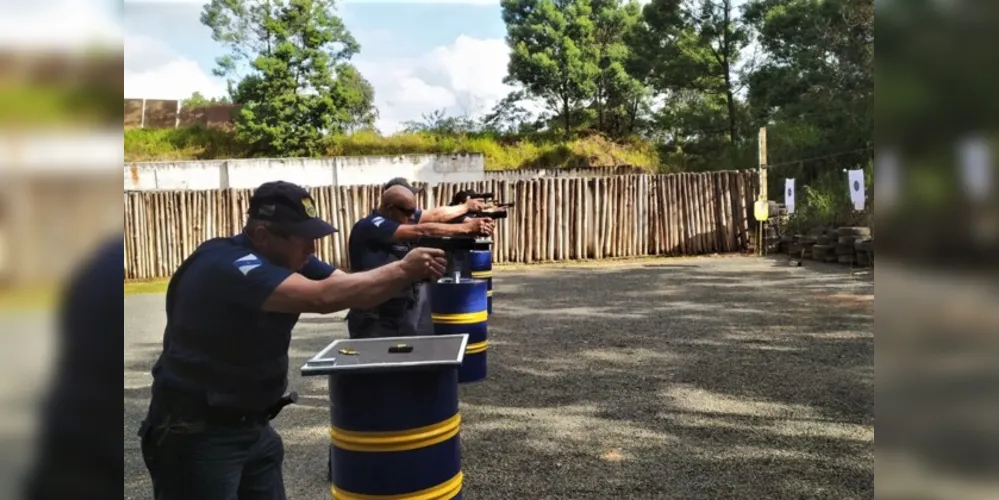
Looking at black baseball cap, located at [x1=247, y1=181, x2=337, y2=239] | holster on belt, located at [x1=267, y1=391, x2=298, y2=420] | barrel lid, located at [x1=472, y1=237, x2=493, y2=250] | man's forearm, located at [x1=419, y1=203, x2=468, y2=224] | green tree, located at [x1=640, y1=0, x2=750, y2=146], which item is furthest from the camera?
green tree, located at [x1=640, y1=0, x2=750, y2=146]

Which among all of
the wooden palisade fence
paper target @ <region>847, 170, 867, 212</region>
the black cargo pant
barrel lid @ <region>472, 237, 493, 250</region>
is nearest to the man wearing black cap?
the black cargo pant

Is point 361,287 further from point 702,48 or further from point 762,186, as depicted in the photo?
point 702,48

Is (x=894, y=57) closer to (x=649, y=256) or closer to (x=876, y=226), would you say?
(x=876, y=226)

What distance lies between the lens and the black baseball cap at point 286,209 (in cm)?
246

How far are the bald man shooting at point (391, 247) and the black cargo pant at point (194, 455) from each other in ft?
6.09

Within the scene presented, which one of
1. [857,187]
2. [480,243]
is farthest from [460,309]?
[857,187]

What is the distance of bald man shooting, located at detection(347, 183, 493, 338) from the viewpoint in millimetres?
4473

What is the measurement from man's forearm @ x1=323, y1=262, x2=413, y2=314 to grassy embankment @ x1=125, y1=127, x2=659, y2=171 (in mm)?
25482

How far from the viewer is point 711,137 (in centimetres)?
2675

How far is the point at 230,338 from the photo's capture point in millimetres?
2379

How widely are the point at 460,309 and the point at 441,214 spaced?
828 mm

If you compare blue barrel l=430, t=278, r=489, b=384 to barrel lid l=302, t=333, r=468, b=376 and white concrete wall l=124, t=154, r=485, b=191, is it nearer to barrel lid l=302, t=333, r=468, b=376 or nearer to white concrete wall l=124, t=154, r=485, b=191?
→ barrel lid l=302, t=333, r=468, b=376

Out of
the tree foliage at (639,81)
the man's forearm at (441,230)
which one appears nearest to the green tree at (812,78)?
the tree foliage at (639,81)

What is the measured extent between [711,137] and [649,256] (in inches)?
472
